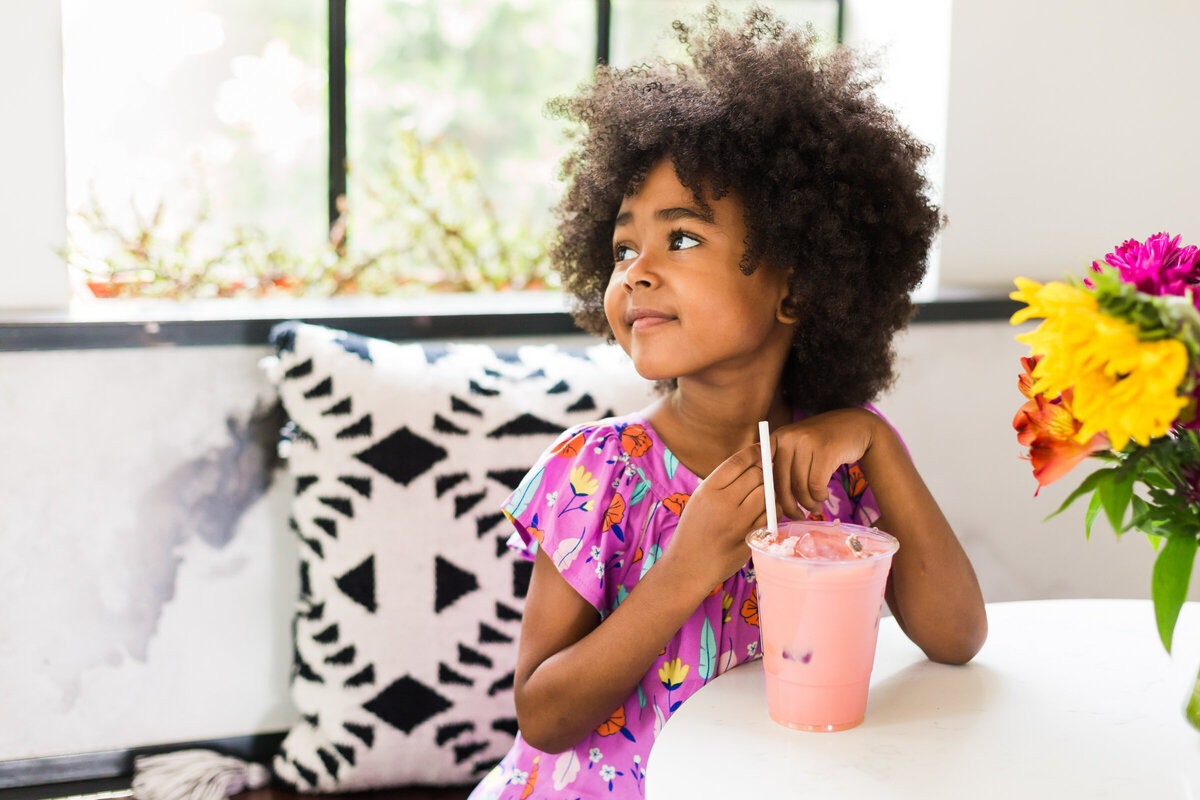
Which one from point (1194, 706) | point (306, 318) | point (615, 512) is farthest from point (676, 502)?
point (306, 318)

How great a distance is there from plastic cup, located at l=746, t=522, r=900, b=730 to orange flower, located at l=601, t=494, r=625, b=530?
0.30 metres

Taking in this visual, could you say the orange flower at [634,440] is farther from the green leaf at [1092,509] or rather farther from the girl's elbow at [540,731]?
the green leaf at [1092,509]

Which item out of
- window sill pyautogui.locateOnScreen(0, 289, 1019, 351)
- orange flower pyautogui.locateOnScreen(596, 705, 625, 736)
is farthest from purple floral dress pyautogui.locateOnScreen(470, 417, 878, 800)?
window sill pyautogui.locateOnScreen(0, 289, 1019, 351)

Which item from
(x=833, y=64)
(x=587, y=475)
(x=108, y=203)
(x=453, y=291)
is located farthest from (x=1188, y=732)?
(x=108, y=203)

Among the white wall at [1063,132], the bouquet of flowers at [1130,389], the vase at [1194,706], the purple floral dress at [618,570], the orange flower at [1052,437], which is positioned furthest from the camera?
the white wall at [1063,132]

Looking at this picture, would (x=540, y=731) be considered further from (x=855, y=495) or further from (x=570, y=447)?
(x=855, y=495)

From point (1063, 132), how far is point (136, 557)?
199 centimetres

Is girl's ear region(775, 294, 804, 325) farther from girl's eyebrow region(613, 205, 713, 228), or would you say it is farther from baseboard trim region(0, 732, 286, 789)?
baseboard trim region(0, 732, 286, 789)

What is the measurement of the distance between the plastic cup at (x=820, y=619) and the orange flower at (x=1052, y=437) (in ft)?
0.46

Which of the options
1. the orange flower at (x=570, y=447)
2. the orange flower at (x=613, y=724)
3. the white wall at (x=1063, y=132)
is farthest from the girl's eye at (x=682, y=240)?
the white wall at (x=1063, y=132)

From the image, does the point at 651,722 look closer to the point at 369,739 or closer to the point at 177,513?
the point at 369,739

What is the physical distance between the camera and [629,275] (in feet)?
3.52

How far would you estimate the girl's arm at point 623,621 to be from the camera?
0.93 meters

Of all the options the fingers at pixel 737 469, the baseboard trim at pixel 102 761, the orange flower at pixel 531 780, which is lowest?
the baseboard trim at pixel 102 761
